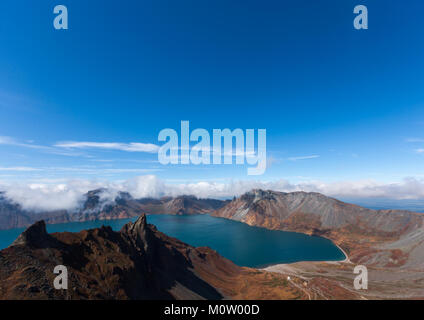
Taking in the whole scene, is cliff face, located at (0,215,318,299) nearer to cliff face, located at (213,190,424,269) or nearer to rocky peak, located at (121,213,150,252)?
rocky peak, located at (121,213,150,252)

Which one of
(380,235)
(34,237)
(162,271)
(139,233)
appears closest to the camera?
(34,237)

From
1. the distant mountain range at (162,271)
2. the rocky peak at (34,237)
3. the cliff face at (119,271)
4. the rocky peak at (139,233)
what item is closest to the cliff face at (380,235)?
the distant mountain range at (162,271)

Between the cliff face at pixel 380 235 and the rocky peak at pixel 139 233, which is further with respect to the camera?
the cliff face at pixel 380 235

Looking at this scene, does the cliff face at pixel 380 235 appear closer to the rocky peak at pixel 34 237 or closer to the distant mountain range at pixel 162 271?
the distant mountain range at pixel 162 271

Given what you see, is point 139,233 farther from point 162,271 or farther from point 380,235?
point 380,235

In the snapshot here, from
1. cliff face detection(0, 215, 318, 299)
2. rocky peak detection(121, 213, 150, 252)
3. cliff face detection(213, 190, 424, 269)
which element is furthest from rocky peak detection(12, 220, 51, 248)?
cliff face detection(213, 190, 424, 269)

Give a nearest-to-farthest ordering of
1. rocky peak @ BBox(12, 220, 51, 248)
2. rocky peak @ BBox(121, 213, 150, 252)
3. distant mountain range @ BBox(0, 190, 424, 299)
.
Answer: distant mountain range @ BBox(0, 190, 424, 299)
rocky peak @ BBox(12, 220, 51, 248)
rocky peak @ BBox(121, 213, 150, 252)

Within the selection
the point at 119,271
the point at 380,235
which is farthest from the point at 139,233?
the point at 380,235

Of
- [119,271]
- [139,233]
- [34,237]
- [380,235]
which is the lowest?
[380,235]
